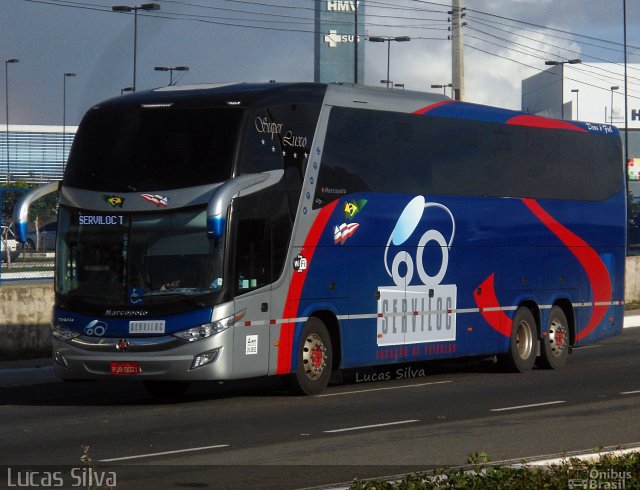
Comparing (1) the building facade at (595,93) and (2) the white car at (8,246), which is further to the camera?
(1) the building facade at (595,93)

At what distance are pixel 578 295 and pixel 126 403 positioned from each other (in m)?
9.10

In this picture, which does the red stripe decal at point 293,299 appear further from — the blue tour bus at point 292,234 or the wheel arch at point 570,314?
the wheel arch at point 570,314

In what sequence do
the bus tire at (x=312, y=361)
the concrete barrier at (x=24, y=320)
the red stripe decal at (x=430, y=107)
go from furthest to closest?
the concrete barrier at (x=24, y=320)
the red stripe decal at (x=430, y=107)
the bus tire at (x=312, y=361)

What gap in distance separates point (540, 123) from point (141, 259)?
877 cm

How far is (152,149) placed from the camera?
16.3 metres

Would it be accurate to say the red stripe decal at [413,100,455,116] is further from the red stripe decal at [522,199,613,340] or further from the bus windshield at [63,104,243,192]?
the bus windshield at [63,104,243,192]

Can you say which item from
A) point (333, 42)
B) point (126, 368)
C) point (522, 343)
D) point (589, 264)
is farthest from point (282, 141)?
point (333, 42)

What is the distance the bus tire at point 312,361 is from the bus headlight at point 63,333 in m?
2.83

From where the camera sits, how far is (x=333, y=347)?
17797 mm

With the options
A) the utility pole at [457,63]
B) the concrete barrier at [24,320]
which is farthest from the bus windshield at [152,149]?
the utility pole at [457,63]

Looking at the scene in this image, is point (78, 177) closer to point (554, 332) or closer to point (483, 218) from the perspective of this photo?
point (483, 218)

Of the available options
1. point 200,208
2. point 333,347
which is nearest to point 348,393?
point 333,347

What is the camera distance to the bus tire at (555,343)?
71.8 ft

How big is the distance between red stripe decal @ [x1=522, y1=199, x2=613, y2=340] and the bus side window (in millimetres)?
6490
